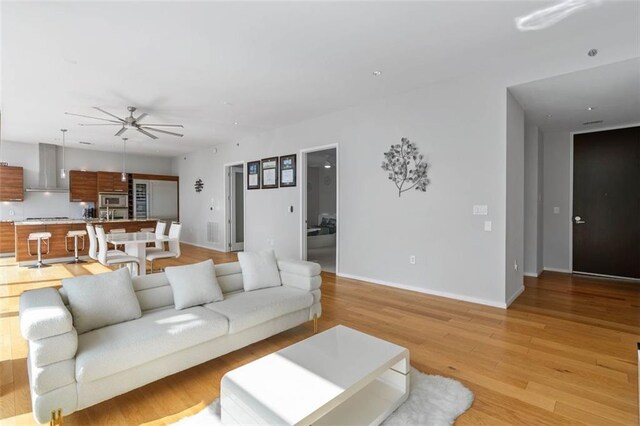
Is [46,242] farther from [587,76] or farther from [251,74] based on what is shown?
[587,76]

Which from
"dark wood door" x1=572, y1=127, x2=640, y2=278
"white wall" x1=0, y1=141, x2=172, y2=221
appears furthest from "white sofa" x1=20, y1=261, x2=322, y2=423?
"white wall" x1=0, y1=141, x2=172, y2=221

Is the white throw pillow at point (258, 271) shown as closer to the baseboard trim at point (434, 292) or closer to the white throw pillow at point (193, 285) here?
the white throw pillow at point (193, 285)

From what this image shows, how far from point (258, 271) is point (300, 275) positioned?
442mm

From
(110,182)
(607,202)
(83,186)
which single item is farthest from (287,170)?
(83,186)

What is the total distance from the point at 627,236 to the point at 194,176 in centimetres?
1022

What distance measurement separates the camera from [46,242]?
6.71 meters

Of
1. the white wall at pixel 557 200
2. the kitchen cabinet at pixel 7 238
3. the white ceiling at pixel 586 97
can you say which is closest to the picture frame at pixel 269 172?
the white ceiling at pixel 586 97

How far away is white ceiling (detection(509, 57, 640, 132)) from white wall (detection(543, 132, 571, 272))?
0.62m

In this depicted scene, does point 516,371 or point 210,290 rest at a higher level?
point 210,290

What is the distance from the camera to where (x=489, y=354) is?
2727 mm

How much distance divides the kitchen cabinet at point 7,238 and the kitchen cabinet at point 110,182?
219 cm

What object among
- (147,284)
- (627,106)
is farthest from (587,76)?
(147,284)

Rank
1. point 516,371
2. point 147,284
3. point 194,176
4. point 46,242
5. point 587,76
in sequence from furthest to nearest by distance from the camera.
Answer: point 194,176 → point 46,242 → point 587,76 → point 147,284 → point 516,371

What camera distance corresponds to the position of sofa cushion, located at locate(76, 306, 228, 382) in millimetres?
1825
